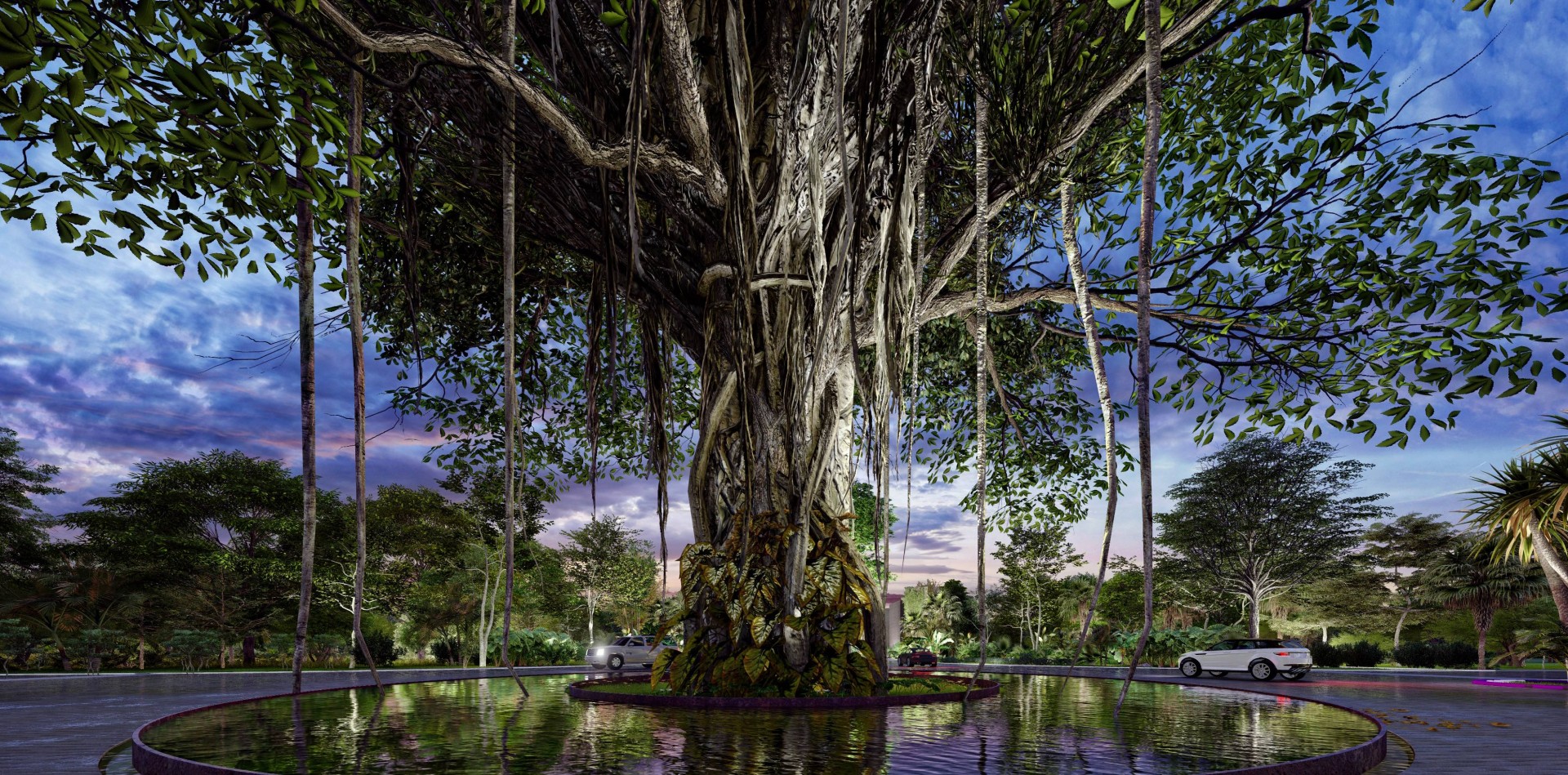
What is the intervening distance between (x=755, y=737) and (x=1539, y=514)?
62.1 feet

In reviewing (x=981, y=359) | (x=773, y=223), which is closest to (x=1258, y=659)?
(x=773, y=223)

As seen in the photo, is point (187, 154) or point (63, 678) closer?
point (187, 154)

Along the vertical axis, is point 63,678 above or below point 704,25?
below

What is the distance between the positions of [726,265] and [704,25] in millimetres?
2353

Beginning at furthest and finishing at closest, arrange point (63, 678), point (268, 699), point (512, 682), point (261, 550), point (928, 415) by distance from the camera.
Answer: point (261, 550), point (63, 678), point (928, 415), point (512, 682), point (268, 699)

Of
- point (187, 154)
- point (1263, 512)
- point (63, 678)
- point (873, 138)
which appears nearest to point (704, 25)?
point (873, 138)

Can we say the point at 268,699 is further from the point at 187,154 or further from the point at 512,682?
the point at 187,154

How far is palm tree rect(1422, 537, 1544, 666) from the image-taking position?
29.0 m

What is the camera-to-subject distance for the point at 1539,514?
1677 cm

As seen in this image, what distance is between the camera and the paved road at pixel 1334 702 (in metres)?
5.46

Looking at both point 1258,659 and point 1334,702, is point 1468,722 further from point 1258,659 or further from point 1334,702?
point 1258,659

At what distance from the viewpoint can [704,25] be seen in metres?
8.11

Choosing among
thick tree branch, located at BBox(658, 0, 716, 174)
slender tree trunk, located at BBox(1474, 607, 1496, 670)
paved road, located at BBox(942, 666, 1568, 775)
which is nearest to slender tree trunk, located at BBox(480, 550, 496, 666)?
paved road, located at BBox(942, 666, 1568, 775)

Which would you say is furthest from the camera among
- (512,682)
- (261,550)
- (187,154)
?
(261,550)
